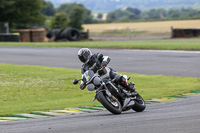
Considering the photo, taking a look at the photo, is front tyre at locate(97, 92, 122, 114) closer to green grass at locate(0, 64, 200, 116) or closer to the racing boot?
the racing boot

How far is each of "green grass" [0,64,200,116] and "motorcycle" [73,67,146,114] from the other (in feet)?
5.69

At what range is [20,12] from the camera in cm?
6662

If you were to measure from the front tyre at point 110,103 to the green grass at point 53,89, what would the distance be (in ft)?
6.45

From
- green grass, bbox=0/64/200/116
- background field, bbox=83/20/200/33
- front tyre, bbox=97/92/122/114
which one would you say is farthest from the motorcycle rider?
background field, bbox=83/20/200/33

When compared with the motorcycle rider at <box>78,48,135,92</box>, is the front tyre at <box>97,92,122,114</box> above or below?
below

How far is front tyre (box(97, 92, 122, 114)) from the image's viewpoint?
8.67 meters

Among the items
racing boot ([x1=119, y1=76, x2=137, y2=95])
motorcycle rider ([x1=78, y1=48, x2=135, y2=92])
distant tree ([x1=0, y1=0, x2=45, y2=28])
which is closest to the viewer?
motorcycle rider ([x1=78, y1=48, x2=135, y2=92])

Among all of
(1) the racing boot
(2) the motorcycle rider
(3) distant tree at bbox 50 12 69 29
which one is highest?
(2) the motorcycle rider

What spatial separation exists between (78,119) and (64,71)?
10931mm

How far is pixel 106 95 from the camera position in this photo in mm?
8812

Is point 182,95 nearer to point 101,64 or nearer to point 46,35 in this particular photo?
point 101,64

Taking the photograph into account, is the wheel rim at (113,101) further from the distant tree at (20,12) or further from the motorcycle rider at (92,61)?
the distant tree at (20,12)

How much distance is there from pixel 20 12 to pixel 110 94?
5989 centimetres

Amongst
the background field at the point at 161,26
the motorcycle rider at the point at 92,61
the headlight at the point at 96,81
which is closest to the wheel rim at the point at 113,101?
the headlight at the point at 96,81
